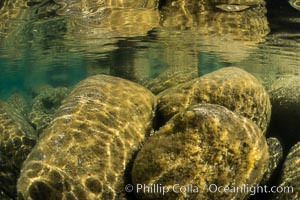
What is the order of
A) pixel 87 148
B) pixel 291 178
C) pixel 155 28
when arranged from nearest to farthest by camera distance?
pixel 87 148, pixel 291 178, pixel 155 28

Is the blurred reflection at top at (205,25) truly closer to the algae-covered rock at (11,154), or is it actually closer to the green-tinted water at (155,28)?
the green-tinted water at (155,28)

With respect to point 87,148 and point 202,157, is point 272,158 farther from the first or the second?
point 87,148

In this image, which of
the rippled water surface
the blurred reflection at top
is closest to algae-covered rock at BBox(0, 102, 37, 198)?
the rippled water surface

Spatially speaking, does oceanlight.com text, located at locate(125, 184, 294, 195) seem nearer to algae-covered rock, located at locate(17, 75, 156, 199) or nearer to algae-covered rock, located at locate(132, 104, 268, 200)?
algae-covered rock, located at locate(132, 104, 268, 200)

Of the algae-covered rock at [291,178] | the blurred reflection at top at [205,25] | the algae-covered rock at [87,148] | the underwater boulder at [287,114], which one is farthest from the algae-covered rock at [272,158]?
the blurred reflection at top at [205,25]

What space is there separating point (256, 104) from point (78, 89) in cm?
444

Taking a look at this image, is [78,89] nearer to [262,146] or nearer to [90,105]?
[90,105]

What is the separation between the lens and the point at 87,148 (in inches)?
214

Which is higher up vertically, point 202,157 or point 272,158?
point 202,157

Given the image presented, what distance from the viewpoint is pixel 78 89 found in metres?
7.12

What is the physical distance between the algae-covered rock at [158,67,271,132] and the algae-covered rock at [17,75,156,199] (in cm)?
91

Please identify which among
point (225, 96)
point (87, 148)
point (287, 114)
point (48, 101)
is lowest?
point (48, 101)

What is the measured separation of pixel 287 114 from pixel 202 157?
18.1ft

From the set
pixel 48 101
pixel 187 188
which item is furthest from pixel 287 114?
pixel 48 101
